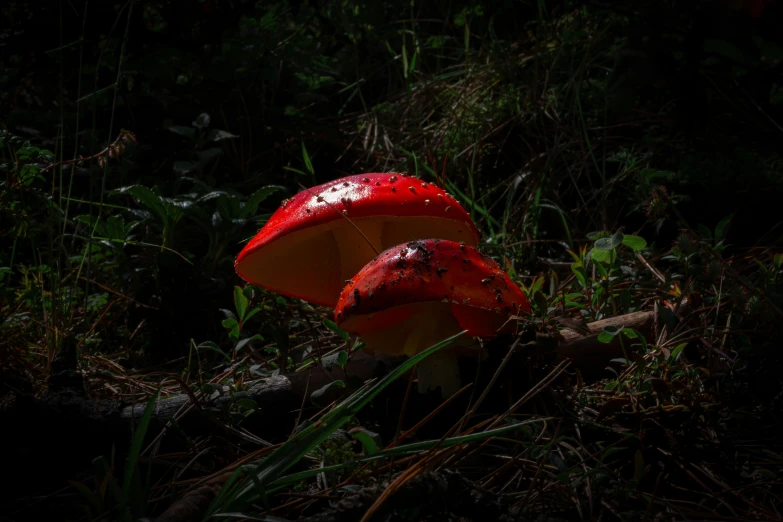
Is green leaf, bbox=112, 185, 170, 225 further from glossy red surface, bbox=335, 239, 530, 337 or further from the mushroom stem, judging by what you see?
glossy red surface, bbox=335, 239, 530, 337

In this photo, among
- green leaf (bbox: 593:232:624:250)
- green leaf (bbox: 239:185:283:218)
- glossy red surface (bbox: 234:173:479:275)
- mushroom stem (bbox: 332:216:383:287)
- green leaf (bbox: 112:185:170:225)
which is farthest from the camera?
green leaf (bbox: 239:185:283:218)

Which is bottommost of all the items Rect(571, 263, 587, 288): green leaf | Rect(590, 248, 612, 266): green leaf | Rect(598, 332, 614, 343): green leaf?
Rect(571, 263, 587, 288): green leaf

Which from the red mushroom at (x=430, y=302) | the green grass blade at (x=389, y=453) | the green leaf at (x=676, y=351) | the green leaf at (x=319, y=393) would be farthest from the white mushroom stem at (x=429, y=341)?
the green leaf at (x=676, y=351)

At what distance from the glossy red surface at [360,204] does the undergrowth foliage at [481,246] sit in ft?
1.16

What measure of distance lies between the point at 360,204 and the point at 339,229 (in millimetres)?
323

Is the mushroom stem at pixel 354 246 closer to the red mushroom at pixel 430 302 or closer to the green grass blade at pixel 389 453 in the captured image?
the red mushroom at pixel 430 302

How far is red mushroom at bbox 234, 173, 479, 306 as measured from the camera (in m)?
2.00

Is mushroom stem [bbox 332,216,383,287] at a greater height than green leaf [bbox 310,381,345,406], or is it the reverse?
mushroom stem [bbox 332,216,383,287]

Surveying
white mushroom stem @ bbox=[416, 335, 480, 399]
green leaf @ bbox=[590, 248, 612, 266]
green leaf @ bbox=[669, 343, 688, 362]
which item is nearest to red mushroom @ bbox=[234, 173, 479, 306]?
white mushroom stem @ bbox=[416, 335, 480, 399]

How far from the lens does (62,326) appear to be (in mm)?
2121

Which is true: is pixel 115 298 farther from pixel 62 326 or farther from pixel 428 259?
pixel 428 259

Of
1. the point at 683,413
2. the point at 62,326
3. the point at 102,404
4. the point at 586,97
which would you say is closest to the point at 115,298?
the point at 62,326

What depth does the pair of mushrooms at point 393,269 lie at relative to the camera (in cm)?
164

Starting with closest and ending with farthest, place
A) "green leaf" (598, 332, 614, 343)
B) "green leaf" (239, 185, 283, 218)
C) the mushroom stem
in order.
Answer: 1. "green leaf" (598, 332, 614, 343)
2. the mushroom stem
3. "green leaf" (239, 185, 283, 218)
